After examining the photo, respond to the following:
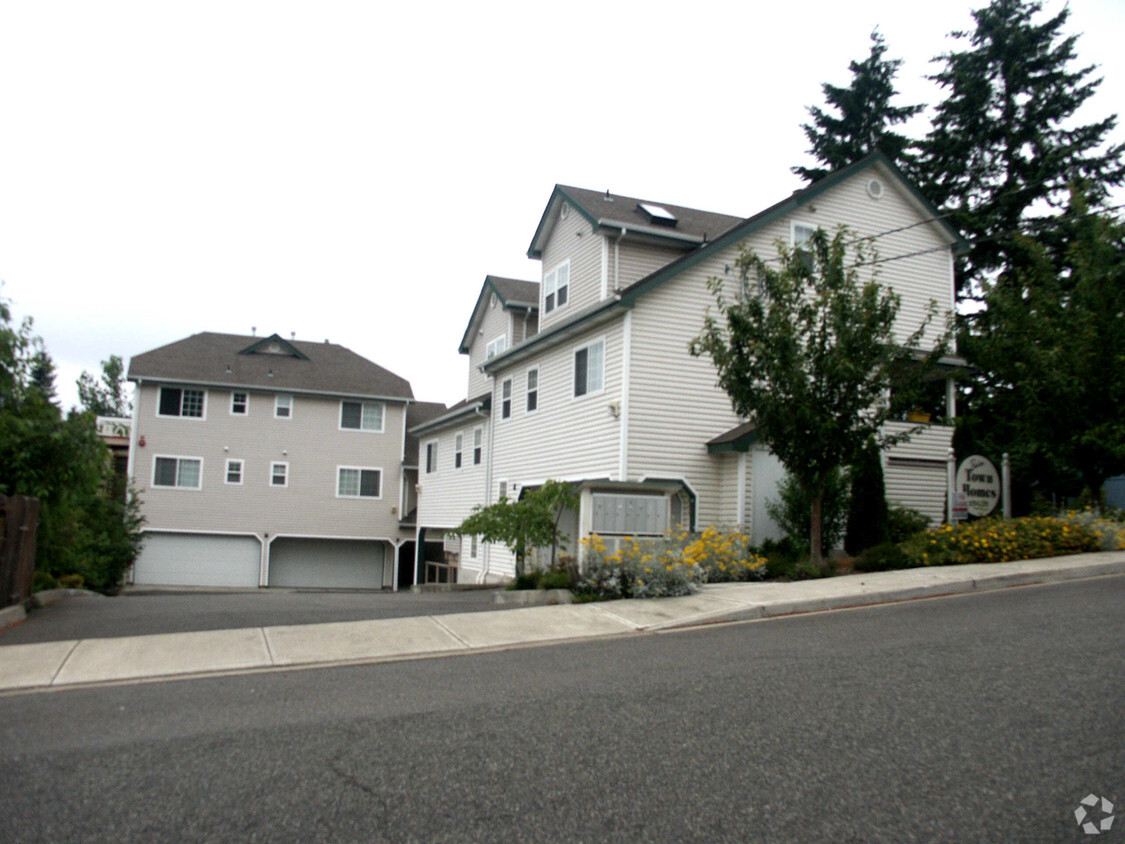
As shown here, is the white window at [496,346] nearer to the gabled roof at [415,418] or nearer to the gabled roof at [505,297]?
the gabled roof at [505,297]

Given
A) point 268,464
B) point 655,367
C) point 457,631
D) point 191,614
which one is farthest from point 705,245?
point 268,464

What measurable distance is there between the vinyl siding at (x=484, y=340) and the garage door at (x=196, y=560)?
11379mm

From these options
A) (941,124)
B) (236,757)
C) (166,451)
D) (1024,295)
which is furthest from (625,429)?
(166,451)

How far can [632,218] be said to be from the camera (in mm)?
22578

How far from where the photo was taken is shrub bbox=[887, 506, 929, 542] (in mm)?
19594

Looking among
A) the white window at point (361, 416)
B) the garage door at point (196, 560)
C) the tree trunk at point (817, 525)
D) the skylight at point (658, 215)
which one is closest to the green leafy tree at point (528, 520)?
the tree trunk at point (817, 525)

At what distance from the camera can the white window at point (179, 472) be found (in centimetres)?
3562

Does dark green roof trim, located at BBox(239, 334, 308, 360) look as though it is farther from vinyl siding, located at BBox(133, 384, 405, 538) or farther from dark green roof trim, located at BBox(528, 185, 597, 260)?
dark green roof trim, located at BBox(528, 185, 597, 260)

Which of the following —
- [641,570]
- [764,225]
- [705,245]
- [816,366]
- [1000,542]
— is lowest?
[641,570]

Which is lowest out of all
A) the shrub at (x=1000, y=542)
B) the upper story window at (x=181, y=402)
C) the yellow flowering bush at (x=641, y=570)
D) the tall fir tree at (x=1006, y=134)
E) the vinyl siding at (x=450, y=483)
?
the yellow flowering bush at (x=641, y=570)

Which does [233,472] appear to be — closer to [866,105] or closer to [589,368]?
[589,368]

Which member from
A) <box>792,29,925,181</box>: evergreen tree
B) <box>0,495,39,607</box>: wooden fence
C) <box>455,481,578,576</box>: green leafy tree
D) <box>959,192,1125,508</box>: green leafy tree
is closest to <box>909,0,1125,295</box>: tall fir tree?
<box>792,29,925,181</box>: evergreen tree

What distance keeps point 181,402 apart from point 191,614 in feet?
86.0

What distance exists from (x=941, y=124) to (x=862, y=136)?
2.97 m
